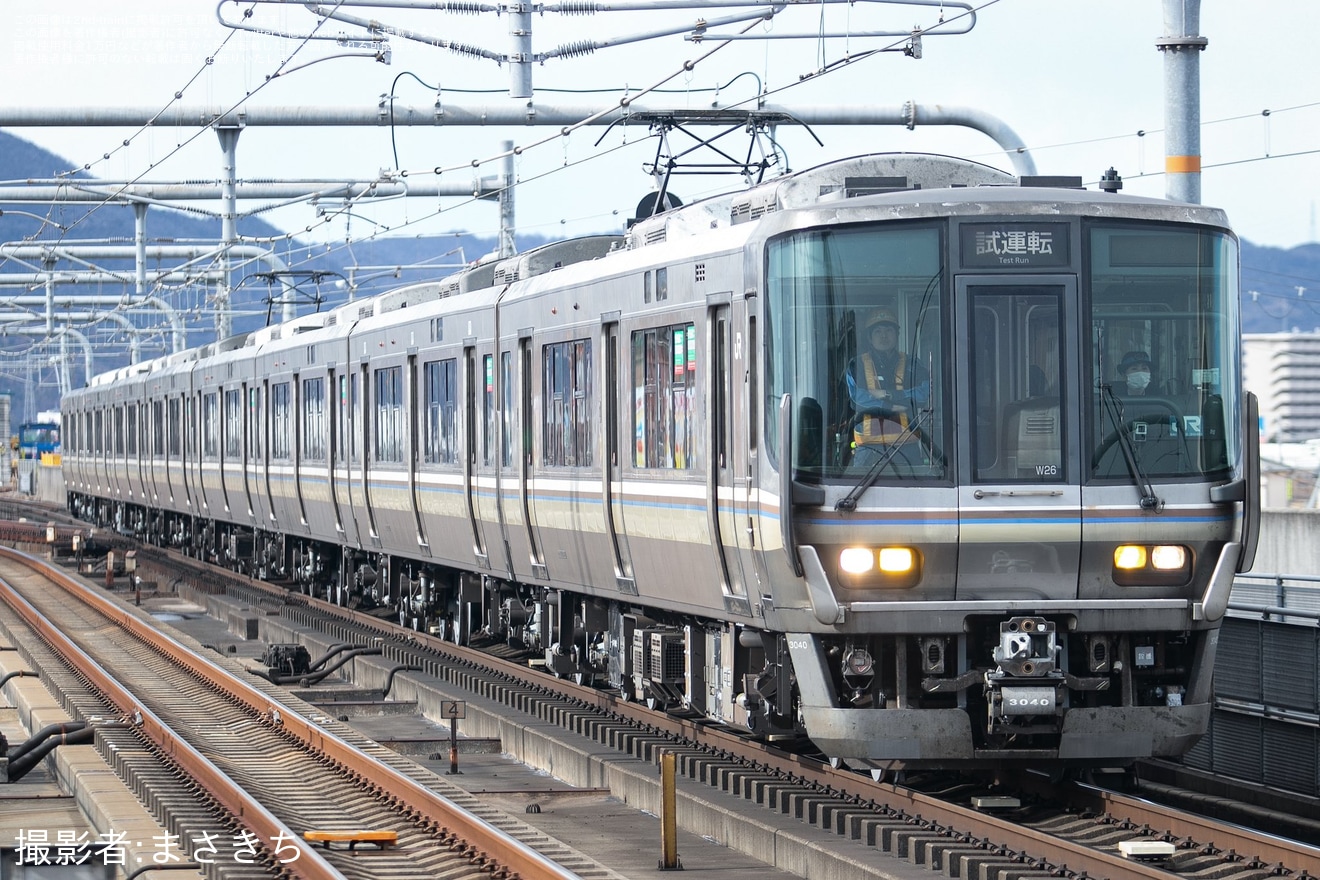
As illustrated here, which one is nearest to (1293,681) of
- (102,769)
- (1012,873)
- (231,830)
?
(1012,873)

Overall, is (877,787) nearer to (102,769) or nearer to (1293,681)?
(1293,681)

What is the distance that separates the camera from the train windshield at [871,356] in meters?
10.2

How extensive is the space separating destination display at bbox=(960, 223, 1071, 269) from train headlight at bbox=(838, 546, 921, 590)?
1465 millimetres

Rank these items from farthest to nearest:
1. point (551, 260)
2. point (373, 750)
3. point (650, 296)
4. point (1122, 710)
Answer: point (551, 260) < point (373, 750) < point (650, 296) < point (1122, 710)

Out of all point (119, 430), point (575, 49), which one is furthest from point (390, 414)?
point (119, 430)

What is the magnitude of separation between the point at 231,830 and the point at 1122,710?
15.7 ft

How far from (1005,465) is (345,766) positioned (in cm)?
535

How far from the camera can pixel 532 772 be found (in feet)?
46.6

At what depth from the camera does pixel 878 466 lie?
10.1 m

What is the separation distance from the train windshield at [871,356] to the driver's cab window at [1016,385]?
200mm

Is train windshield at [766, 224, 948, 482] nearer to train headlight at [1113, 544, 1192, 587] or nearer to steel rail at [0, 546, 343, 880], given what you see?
train headlight at [1113, 544, 1192, 587]

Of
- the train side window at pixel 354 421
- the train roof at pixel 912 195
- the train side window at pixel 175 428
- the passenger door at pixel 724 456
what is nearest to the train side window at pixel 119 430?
the train side window at pixel 175 428

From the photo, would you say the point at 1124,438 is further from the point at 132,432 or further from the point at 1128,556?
the point at 132,432

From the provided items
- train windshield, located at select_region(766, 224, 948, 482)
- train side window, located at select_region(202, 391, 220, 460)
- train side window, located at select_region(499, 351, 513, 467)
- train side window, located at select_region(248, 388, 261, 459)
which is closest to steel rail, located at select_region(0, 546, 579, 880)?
train windshield, located at select_region(766, 224, 948, 482)
